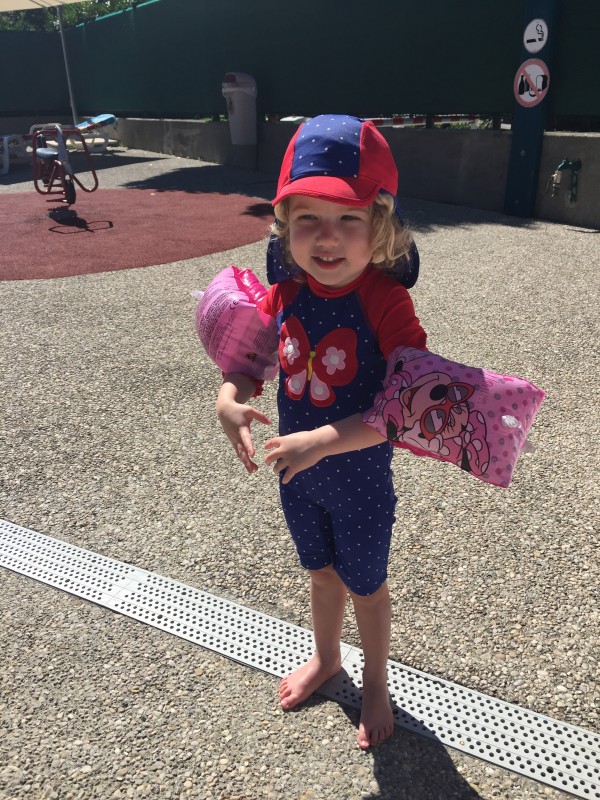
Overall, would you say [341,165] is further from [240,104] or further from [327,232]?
[240,104]

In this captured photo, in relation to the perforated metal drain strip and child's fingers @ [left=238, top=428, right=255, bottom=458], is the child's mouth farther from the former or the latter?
the perforated metal drain strip

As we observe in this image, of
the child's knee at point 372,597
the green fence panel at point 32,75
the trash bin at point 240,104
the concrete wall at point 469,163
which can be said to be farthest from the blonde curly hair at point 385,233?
the green fence panel at point 32,75

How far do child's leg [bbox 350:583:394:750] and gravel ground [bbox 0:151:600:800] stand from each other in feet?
0.18

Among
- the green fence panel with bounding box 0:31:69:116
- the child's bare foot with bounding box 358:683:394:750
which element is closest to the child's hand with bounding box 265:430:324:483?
the child's bare foot with bounding box 358:683:394:750

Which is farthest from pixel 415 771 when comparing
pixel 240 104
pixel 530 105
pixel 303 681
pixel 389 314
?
pixel 240 104

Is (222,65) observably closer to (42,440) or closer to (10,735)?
(42,440)

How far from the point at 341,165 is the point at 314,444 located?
65 cm

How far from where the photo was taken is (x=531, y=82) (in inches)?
348

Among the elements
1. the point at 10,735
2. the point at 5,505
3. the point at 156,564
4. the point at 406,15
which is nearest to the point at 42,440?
the point at 5,505

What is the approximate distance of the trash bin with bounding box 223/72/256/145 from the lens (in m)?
13.1

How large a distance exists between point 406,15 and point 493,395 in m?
10.6

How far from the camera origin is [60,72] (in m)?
19.8

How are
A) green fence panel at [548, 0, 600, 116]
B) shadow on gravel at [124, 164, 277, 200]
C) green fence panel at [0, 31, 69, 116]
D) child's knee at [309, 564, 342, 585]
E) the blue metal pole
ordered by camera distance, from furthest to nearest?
green fence panel at [0, 31, 69, 116]
shadow on gravel at [124, 164, 277, 200]
the blue metal pole
green fence panel at [548, 0, 600, 116]
child's knee at [309, 564, 342, 585]

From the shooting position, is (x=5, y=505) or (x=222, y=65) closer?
(x=5, y=505)
